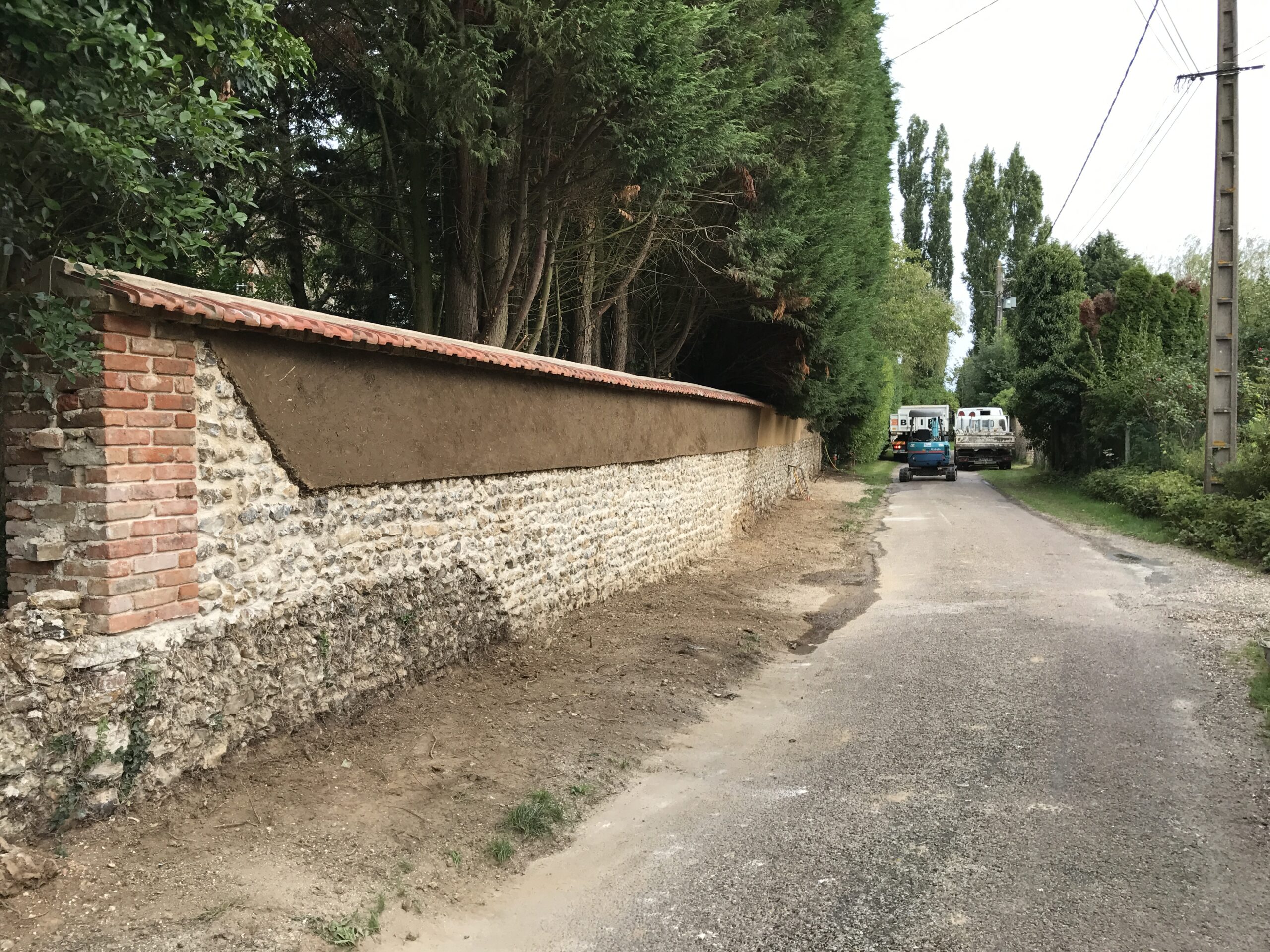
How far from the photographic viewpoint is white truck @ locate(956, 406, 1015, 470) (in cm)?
4116

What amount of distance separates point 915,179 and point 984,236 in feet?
22.1

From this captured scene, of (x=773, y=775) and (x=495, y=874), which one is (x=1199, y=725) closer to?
(x=773, y=775)

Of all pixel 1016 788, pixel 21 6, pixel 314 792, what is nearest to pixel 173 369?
pixel 21 6

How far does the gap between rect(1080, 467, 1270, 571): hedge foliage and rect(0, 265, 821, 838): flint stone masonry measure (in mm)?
11845

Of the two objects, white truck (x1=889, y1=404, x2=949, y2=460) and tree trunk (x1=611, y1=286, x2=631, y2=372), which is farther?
white truck (x1=889, y1=404, x2=949, y2=460)

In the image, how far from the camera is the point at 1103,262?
115ft

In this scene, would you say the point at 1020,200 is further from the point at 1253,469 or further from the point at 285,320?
the point at 285,320

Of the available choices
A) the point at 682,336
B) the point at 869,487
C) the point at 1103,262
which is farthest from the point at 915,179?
the point at 682,336

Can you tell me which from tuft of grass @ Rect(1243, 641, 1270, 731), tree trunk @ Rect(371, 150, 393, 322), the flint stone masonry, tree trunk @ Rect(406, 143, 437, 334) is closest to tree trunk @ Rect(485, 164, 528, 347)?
tree trunk @ Rect(406, 143, 437, 334)

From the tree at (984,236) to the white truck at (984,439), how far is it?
11.7m

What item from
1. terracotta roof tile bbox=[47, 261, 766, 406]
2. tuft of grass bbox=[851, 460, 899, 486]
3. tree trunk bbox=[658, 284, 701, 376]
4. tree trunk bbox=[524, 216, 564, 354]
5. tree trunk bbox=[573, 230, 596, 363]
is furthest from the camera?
tuft of grass bbox=[851, 460, 899, 486]

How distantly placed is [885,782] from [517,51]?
7017mm

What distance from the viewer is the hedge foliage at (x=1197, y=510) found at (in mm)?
13000

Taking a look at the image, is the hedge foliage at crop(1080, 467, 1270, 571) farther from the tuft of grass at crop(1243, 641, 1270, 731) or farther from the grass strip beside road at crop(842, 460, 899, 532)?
the grass strip beside road at crop(842, 460, 899, 532)
